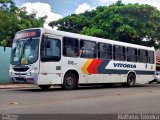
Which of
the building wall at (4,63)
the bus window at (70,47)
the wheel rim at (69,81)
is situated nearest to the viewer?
the bus window at (70,47)

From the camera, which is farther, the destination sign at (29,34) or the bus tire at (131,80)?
the bus tire at (131,80)

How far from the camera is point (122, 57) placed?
926 inches

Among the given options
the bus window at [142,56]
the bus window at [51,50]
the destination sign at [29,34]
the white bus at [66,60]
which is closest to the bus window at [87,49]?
the white bus at [66,60]

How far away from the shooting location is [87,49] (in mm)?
20500

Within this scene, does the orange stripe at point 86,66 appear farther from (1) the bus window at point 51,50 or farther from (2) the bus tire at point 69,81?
(1) the bus window at point 51,50

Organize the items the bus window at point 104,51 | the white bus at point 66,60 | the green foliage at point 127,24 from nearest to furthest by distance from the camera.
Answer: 1. the white bus at point 66,60
2. the bus window at point 104,51
3. the green foliage at point 127,24

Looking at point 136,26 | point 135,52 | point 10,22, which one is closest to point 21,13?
point 10,22

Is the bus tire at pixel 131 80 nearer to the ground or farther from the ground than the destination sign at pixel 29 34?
nearer to the ground

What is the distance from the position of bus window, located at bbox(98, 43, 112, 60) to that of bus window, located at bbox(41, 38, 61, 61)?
3.82m

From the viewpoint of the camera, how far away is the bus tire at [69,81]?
18.9 meters

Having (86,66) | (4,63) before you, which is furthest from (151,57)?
(4,63)

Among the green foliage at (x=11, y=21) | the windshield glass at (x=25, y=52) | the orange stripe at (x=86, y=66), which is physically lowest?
the orange stripe at (x=86, y=66)

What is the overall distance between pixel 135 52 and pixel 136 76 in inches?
65.2

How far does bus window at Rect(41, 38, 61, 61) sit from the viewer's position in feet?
57.6
